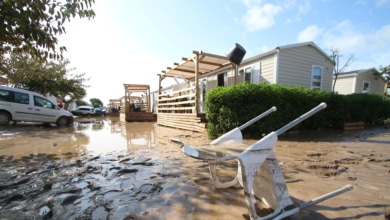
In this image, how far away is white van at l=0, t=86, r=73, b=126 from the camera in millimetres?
9562

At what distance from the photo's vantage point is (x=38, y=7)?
322 cm

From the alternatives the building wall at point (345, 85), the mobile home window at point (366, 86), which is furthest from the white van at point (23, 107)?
the mobile home window at point (366, 86)

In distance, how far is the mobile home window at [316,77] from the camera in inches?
454

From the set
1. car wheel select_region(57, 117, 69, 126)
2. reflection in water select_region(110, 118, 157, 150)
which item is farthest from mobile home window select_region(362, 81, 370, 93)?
car wheel select_region(57, 117, 69, 126)

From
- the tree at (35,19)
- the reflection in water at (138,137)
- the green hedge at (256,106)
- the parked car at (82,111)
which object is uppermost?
the tree at (35,19)

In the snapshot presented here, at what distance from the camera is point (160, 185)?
9.55 ft

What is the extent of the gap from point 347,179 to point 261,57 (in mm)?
8906

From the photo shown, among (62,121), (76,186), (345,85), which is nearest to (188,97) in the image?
(76,186)

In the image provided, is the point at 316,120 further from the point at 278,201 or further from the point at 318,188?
the point at 278,201

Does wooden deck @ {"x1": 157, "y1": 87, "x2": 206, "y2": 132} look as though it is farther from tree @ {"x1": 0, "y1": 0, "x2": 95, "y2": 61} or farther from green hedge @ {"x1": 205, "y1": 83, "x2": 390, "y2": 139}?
tree @ {"x1": 0, "y1": 0, "x2": 95, "y2": 61}

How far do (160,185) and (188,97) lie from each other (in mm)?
6553

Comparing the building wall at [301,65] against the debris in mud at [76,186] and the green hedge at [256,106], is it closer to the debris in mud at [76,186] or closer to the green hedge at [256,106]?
the green hedge at [256,106]

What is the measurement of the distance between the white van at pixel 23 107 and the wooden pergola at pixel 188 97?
6.29 m

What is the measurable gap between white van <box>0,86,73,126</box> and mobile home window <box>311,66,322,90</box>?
15113 mm
